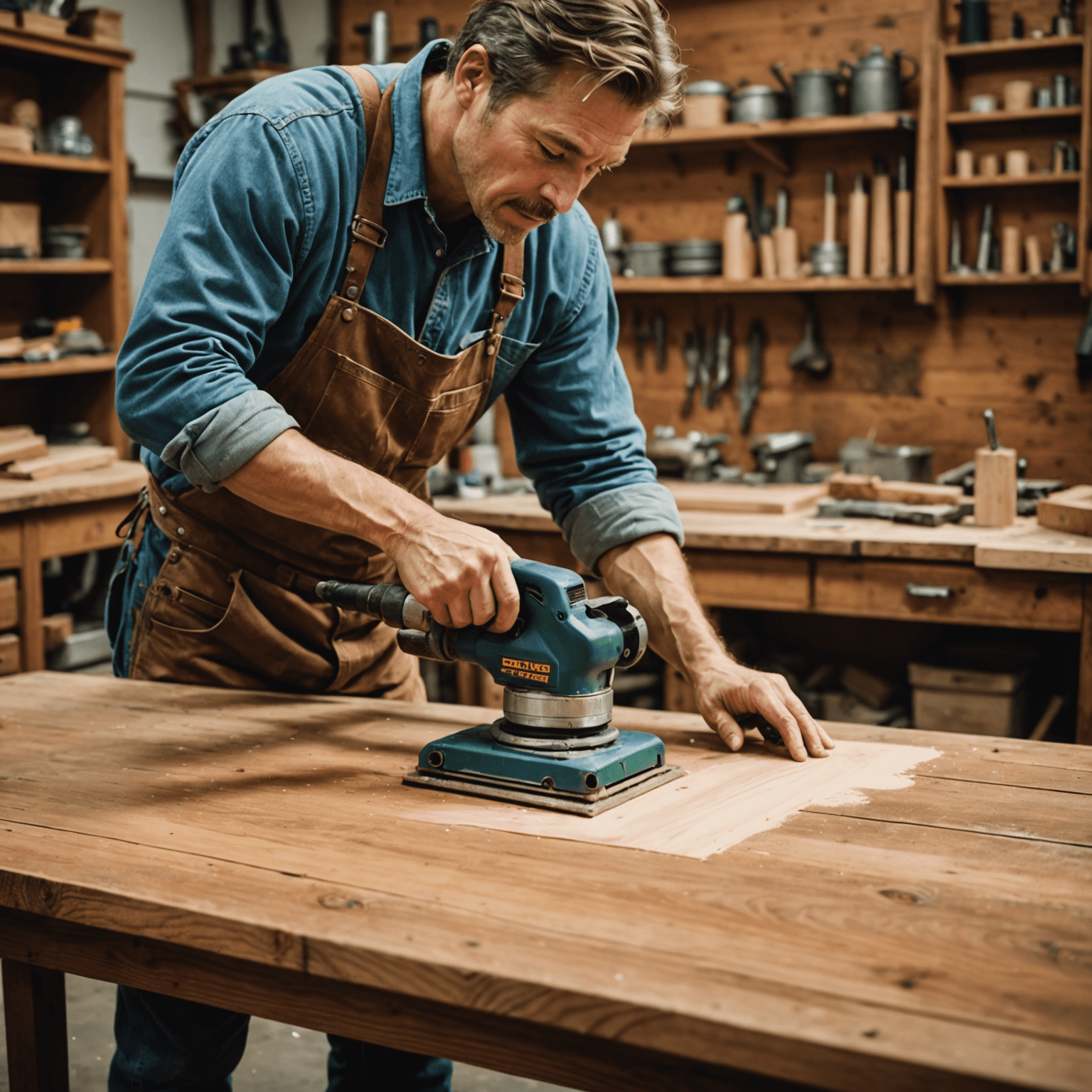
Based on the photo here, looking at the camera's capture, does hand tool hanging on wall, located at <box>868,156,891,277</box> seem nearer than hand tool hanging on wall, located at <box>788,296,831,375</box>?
Yes

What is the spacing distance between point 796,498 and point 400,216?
2.27 m

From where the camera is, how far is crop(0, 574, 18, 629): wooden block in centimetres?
365

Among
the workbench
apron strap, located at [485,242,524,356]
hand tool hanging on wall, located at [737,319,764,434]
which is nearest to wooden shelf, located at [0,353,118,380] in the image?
the workbench

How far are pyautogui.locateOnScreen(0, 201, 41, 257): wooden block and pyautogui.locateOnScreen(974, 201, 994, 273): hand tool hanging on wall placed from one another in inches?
125

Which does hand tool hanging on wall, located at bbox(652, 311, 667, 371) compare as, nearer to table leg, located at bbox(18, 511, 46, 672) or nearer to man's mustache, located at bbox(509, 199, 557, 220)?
table leg, located at bbox(18, 511, 46, 672)

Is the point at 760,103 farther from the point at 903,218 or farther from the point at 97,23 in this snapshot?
the point at 97,23

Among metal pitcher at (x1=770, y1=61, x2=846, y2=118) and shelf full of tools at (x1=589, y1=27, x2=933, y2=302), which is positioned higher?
metal pitcher at (x1=770, y1=61, x2=846, y2=118)

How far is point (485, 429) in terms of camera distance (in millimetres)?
4477

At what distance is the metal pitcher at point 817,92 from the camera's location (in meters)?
3.98

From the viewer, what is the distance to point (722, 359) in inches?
175

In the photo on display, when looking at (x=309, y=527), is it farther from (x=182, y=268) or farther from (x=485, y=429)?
(x=485, y=429)

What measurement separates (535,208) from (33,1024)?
3.99 feet

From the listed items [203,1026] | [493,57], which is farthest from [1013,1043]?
[493,57]

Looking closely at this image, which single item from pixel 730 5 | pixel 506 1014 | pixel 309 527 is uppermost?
pixel 730 5
